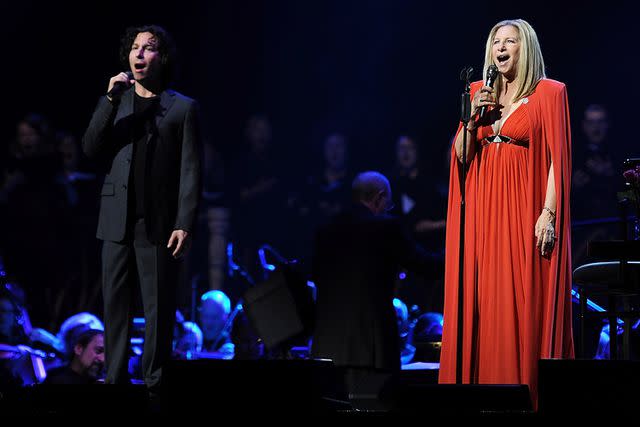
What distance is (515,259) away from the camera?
4.19 m

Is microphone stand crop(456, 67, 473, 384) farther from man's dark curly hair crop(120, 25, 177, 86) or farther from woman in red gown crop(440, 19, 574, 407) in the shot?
man's dark curly hair crop(120, 25, 177, 86)

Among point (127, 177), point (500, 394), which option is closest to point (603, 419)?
point (500, 394)

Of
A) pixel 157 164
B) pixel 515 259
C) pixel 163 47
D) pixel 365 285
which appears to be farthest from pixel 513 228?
pixel 163 47

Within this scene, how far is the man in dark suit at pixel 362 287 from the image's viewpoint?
17.9 feet

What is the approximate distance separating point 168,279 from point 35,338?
12.7 feet

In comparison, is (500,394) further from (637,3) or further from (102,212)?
(637,3)

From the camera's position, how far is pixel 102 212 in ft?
13.7

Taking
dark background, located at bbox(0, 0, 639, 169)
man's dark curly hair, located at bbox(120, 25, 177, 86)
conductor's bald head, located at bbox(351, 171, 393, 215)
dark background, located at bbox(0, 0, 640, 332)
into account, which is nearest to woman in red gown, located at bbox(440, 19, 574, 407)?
conductor's bald head, located at bbox(351, 171, 393, 215)

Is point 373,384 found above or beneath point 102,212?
beneath

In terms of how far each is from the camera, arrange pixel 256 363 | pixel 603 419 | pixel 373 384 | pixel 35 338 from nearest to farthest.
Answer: pixel 603 419 → pixel 256 363 → pixel 373 384 → pixel 35 338

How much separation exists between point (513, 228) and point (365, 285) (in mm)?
1454

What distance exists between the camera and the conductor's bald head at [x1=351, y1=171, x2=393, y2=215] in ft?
18.4

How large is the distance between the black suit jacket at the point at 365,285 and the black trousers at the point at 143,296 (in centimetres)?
160

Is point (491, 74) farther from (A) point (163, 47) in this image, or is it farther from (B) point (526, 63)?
(A) point (163, 47)
